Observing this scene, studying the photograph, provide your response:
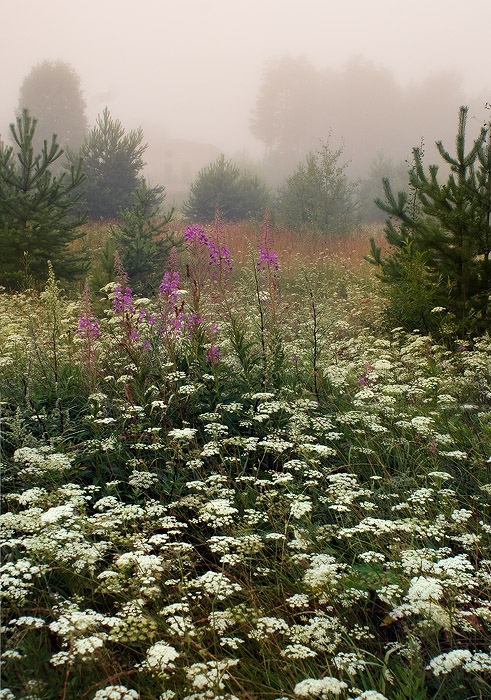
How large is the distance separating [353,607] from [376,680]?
1.41ft

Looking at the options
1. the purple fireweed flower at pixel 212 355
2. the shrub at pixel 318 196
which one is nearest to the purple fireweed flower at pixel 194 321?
the purple fireweed flower at pixel 212 355

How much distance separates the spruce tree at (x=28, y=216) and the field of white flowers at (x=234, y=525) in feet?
19.8

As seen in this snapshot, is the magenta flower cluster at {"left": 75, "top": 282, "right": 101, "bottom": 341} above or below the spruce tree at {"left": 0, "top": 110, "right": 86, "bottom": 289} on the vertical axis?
below

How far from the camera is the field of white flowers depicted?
5.48 ft

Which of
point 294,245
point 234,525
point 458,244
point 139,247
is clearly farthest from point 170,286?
point 294,245

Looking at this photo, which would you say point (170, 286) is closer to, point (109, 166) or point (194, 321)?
point (194, 321)

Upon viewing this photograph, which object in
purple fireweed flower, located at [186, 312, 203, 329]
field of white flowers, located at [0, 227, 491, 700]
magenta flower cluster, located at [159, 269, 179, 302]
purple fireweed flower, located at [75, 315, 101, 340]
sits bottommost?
field of white flowers, located at [0, 227, 491, 700]

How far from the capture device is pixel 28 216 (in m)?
11.0

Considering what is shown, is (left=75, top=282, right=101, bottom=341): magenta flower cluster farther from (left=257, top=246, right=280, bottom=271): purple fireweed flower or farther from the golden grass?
the golden grass

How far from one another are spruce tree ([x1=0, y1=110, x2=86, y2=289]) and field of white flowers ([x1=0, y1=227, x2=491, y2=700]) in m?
6.02

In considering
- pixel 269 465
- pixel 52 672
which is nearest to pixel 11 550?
pixel 52 672

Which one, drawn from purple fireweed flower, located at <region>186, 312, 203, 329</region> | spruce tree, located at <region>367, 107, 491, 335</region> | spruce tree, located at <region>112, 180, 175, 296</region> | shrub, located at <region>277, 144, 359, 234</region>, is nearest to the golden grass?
shrub, located at <region>277, 144, 359, 234</region>

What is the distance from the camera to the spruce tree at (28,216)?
10.8 metres

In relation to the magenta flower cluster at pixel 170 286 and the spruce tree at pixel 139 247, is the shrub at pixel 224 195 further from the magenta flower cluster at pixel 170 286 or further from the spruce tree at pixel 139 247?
the magenta flower cluster at pixel 170 286
